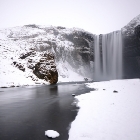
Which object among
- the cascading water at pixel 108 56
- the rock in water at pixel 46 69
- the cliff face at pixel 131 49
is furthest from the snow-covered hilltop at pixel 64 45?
the cliff face at pixel 131 49

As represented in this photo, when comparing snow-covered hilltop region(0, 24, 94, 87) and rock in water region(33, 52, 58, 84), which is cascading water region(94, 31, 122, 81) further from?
rock in water region(33, 52, 58, 84)

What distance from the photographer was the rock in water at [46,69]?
39078 mm

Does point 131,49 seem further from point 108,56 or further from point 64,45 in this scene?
point 64,45

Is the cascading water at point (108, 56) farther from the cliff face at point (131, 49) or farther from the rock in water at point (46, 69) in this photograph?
the rock in water at point (46, 69)

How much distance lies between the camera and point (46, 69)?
39.8 metres

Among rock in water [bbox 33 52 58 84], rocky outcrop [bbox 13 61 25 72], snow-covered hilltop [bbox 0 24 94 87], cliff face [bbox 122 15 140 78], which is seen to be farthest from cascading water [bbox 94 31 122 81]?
rocky outcrop [bbox 13 61 25 72]

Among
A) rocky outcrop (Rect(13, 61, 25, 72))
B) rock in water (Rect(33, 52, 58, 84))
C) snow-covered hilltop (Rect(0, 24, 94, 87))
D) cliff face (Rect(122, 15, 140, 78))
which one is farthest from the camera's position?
snow-covered hilltop (Rect(0, 24, 94, 87))

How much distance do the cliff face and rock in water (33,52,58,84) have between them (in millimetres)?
39933

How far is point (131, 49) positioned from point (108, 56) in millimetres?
10908

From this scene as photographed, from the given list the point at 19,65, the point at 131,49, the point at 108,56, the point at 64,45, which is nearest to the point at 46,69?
the point at 19,65

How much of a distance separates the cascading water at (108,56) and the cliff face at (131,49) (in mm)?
2707

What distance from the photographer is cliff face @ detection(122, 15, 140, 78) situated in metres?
59.7

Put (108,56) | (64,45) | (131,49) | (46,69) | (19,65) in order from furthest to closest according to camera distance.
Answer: (64,45) → (108,56) → (131,49) → (46,69) → (19,65)

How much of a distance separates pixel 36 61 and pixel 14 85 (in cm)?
1203
